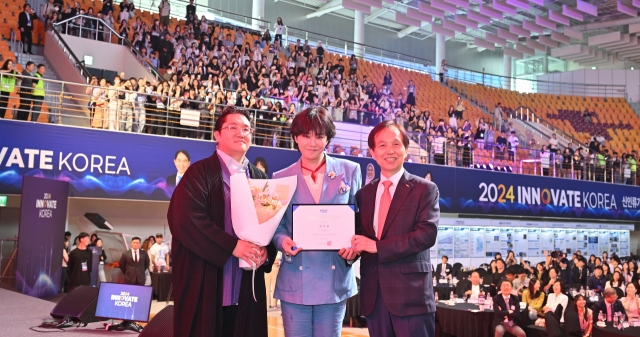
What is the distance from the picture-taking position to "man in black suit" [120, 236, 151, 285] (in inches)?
460

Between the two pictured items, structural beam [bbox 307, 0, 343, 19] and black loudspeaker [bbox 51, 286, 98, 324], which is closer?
black loudspeaker [bbox 51, 286, 98, 324]

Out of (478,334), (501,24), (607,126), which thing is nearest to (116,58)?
(478,334)

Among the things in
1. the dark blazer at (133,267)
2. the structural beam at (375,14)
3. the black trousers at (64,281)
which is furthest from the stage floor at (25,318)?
the structural beam at (375,14)

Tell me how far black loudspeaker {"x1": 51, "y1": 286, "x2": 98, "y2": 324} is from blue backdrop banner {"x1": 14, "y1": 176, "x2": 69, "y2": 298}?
370 cm

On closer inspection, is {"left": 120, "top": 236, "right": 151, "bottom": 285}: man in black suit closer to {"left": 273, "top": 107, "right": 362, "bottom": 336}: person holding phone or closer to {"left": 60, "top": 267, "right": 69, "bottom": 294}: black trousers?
{"left": 60, "top": 267, "right": 69, "bottom": 294}: black trousers

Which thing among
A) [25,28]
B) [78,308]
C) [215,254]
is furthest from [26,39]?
[215,254]

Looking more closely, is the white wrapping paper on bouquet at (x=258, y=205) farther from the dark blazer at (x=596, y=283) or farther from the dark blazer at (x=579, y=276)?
the dark blazer at (x=579, y=276)

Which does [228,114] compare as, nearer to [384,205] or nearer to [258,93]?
[384,205]

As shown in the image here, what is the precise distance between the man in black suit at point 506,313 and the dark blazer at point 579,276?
19.3 feet

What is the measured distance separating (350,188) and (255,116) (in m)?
10.4

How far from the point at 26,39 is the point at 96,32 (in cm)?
171

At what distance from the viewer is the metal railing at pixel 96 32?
15253mm

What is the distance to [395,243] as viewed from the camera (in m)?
3.04

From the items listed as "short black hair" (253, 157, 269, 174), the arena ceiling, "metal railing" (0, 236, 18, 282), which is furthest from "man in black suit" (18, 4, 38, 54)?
the arena ceiling
